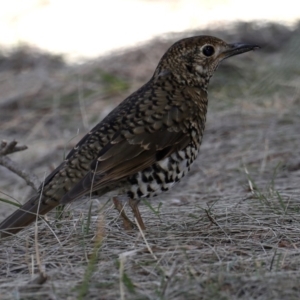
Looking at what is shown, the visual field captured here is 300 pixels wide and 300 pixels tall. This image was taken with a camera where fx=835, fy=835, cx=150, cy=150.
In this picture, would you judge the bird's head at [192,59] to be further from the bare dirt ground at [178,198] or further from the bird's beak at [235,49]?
the bare dirt ground at [178,198]

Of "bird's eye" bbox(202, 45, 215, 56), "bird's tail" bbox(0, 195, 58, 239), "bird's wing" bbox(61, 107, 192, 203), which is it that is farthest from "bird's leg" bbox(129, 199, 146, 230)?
"bird's eye" bbox(202, 45, 215, 56)

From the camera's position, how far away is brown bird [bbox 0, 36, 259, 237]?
4645mm

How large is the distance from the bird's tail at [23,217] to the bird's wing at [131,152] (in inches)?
7.8

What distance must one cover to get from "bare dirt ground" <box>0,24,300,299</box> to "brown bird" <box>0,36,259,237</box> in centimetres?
19

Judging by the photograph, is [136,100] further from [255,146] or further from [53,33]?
[53,33]

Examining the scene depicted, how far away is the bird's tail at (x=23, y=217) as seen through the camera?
4.60 meters

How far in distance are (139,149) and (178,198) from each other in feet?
4.97

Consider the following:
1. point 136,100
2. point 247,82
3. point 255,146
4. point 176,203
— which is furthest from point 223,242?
point 247,82

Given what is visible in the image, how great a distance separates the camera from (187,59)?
5.24 m

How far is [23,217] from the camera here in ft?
15.2

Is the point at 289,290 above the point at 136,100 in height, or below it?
below

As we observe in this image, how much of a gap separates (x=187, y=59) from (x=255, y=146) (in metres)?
2.17

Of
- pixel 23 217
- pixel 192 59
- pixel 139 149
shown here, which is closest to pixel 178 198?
pixel 192 59

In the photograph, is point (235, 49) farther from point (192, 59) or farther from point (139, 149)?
point (139, 149)
